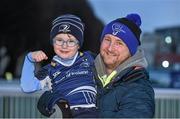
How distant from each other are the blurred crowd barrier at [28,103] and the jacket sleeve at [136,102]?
1428 millimetres

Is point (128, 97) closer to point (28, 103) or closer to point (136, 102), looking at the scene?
point (136, 102)

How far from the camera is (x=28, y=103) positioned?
3.63 metres

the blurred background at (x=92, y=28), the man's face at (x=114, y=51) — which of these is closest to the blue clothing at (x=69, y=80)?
the man's face at (x=114, y=51)

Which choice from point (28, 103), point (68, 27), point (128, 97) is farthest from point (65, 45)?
point (28, 103)

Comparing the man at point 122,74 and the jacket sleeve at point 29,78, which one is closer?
the man at point 122,74

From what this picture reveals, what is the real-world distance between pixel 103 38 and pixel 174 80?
2481mm

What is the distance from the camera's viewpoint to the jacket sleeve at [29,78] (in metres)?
2.29

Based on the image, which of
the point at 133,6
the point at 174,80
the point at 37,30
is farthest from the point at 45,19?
the point at 174,80

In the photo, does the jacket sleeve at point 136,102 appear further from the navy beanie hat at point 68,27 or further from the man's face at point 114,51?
the navy beanie hat at point 68,27

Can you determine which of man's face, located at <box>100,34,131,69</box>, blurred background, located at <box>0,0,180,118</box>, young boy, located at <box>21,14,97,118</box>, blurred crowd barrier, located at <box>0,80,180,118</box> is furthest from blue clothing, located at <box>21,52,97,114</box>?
blurred background, located at <box>0,0,180,118</box>

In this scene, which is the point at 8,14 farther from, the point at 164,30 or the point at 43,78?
the point at 43,78

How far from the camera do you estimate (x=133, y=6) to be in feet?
15.1

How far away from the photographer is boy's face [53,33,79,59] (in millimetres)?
2311

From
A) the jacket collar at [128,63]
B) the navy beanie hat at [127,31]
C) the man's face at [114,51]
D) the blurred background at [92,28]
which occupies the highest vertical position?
the blurred background at [92,28]
